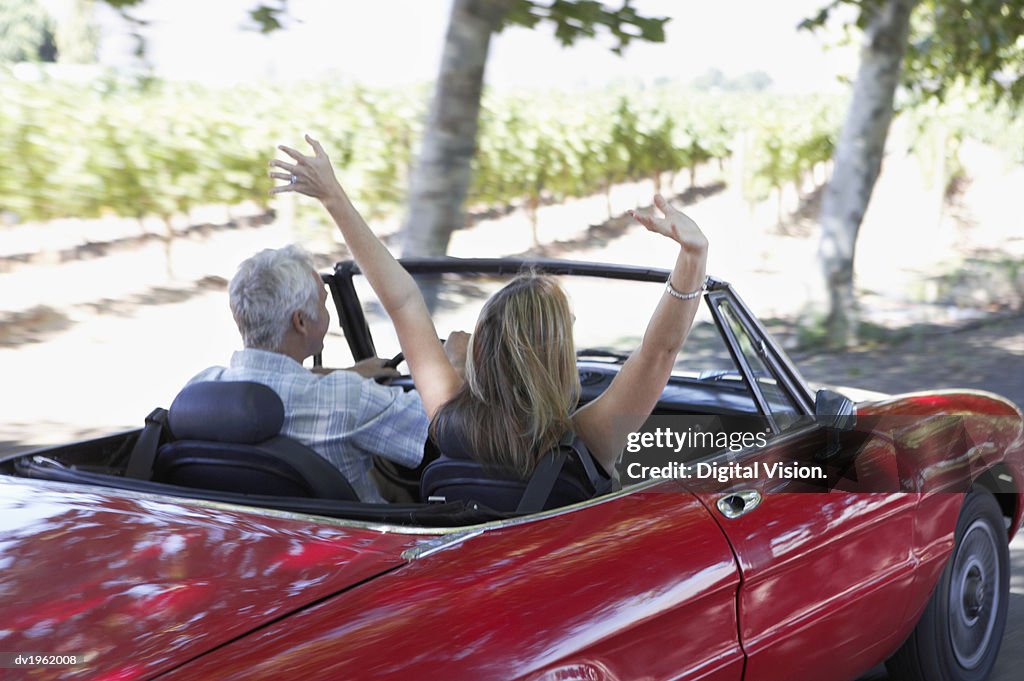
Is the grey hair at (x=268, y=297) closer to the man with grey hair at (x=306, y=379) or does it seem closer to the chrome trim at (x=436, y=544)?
the man with grey hair at (x=306, y=379)

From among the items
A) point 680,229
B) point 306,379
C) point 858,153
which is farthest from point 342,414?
point 858,153

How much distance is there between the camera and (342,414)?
3043mm

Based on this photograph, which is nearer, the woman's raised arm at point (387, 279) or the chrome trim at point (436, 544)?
the chrome trim at point (436, 544)

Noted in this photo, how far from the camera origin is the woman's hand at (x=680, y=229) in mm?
2754

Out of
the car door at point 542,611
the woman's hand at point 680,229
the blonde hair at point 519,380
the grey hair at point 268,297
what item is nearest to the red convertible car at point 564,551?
the car door at point 542,611

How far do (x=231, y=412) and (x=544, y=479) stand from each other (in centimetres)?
75

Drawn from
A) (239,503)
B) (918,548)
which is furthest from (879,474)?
(239,503)

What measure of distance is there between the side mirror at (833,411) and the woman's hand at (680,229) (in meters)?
0.78

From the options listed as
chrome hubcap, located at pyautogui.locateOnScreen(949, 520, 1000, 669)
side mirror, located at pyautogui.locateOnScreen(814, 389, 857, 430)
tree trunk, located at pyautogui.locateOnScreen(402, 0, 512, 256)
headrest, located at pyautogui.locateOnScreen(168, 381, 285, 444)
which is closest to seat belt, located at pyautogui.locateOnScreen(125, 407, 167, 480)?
headrest, located at pyautogui.locateOnScreen(168, 381, 285, 444)

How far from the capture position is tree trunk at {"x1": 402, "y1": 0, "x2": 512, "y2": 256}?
21.3 ft

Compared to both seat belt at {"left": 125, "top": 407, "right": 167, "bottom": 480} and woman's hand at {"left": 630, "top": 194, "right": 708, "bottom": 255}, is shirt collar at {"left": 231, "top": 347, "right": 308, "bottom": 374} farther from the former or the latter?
woman's hand at {"left": 630, "top": 194, "right": 708, "bottom": 255}

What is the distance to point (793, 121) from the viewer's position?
1307 inches

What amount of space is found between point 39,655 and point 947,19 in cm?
1475

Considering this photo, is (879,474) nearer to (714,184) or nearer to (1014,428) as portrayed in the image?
(1014,428)
